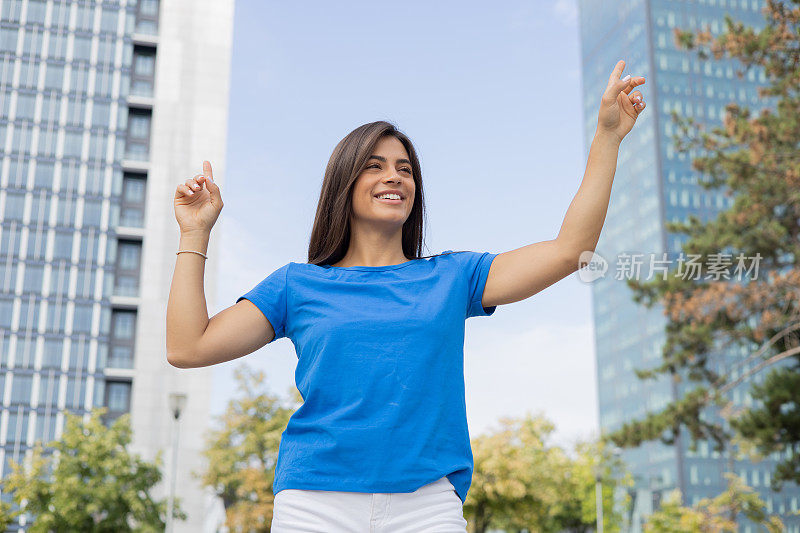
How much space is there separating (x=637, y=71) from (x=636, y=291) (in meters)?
82.4

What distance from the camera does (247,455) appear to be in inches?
1122

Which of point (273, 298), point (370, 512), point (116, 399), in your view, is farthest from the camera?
point (116, 399)

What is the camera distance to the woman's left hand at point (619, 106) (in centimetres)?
193

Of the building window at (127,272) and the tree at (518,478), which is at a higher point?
the building window at (127,272)

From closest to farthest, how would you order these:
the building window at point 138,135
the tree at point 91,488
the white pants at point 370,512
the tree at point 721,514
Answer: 1. the white pants at point 370,512
2. the tree at point 721,514
3. the tree at point 91,488
4. the building window at point 138,135

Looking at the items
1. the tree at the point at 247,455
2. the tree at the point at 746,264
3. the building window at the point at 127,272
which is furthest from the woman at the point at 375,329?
the building window at the point at 127,272

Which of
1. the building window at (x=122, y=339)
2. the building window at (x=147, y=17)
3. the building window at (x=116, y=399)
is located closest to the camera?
the building window at (x=116, y=399)

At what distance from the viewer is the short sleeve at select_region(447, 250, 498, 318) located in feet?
6.52

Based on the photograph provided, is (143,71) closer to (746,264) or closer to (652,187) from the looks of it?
(746,264)

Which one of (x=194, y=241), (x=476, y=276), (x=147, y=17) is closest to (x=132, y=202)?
(x=147, y=17)

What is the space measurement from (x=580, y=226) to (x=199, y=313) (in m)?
0.83

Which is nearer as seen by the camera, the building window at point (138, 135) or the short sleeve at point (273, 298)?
the short sleeve at point (273, 298)

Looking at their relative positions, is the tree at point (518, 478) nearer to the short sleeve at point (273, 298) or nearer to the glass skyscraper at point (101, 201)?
the glass skyscraper at point (101, 201)

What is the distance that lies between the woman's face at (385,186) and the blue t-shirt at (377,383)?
20cm
